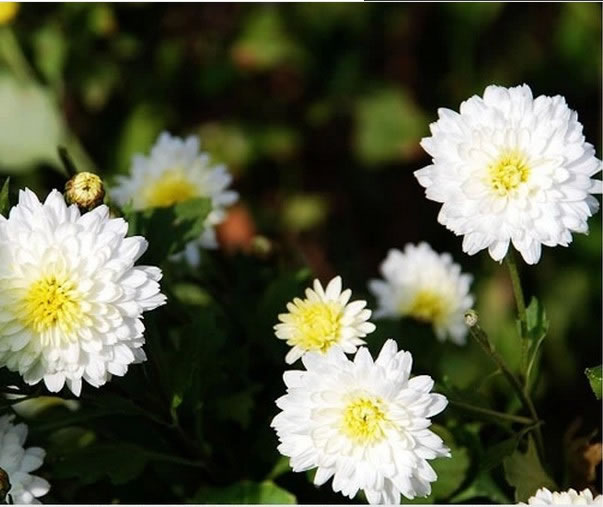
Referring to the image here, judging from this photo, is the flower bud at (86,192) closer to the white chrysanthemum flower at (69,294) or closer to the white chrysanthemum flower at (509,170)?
the white chrysanthemum flower at (69,294)

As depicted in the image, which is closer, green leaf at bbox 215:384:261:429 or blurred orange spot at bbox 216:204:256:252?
green leaf at bbox 215:384:261:429

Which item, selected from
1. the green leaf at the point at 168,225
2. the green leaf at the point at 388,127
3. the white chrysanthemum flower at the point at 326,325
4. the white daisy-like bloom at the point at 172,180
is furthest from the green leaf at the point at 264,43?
the white chrysanthemum flower at the point at 326,325

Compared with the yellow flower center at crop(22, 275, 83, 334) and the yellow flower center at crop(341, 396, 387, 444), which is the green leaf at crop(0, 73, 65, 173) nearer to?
the yellow flower center at crop(22, 275, 83, 334)

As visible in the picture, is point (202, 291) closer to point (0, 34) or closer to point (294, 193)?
point (0, 34)

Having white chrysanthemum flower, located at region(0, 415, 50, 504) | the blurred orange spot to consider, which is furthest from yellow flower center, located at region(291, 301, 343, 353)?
the blurred orange spot

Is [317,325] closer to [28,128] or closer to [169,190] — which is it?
[169,190]

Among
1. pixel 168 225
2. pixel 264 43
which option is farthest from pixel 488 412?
pixel 264 43
